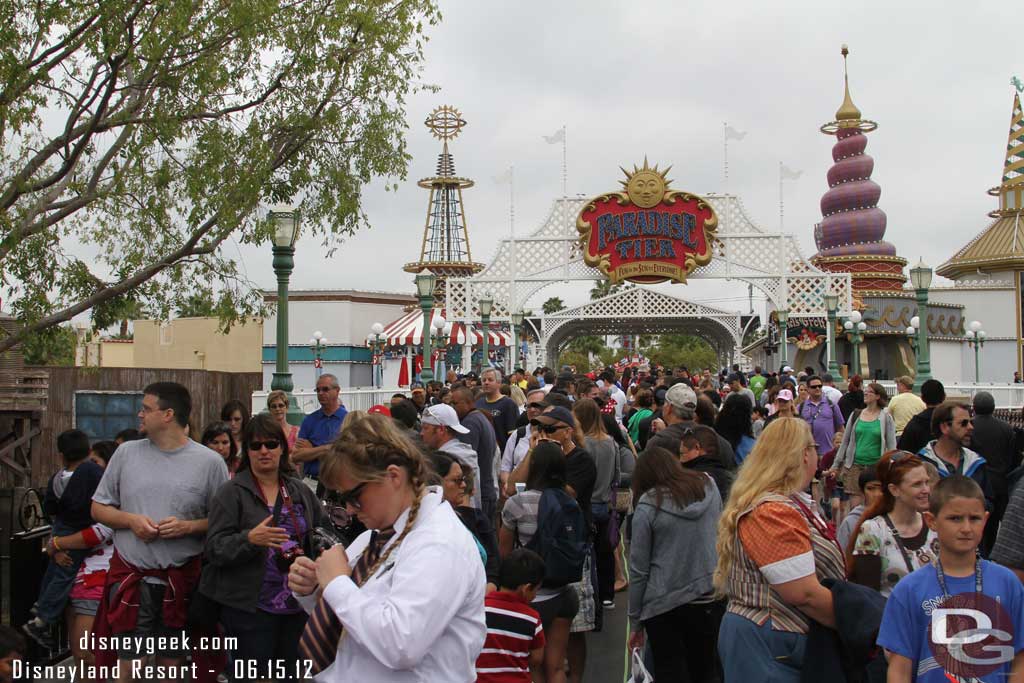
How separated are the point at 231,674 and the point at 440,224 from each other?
5665 cm

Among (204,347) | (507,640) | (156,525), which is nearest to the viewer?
(507,640)

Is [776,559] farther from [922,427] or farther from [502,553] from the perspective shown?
[922,427]

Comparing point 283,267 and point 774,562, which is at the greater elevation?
point 283,267

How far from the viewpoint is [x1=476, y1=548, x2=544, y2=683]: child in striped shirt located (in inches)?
180

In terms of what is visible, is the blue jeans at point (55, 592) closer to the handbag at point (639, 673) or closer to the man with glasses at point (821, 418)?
the handbag at point (639, 673)

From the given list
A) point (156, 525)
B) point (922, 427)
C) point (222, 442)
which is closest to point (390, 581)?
point (156, 525)

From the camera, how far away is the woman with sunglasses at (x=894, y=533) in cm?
427

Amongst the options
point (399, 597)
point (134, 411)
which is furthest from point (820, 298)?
point (399, 597)

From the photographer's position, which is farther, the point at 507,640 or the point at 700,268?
the point at 700,268

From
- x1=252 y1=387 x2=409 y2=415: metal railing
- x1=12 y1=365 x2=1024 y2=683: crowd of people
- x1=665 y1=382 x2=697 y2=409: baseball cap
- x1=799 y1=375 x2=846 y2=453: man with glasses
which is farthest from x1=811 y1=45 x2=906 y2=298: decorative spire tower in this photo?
x1=12 y1=365 x2=1024 y2=683: crowd of people

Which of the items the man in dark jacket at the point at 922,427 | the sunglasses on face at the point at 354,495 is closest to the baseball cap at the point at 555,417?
the man in dark jacket at the point at 922,427

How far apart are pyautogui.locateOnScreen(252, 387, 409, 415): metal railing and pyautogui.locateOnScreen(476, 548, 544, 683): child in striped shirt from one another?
9.96 metres

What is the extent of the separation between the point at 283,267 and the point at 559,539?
7.59 meters

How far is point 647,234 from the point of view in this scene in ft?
114
